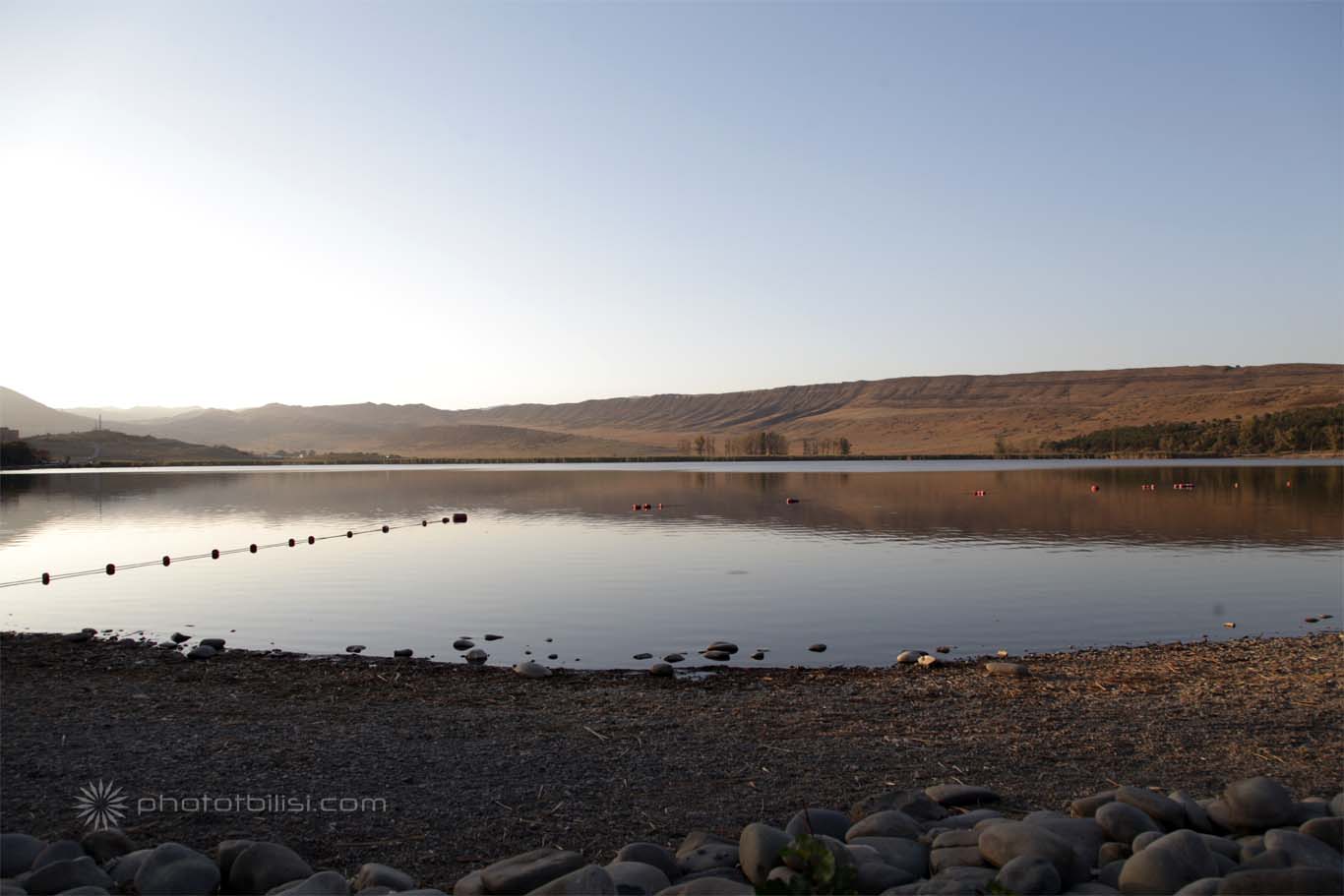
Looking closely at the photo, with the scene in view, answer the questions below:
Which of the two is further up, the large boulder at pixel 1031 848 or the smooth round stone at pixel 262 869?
the large boulder at pixel 1031 848

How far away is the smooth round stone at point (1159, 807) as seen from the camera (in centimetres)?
640

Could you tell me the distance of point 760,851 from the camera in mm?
5660

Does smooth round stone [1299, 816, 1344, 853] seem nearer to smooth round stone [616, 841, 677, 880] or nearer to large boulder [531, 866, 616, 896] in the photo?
smooth round stone [616, 841, 677, 880]

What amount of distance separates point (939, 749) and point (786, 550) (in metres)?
19.1

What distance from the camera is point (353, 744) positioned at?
8602 mm

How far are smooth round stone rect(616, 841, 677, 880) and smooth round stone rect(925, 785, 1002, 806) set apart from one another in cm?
224

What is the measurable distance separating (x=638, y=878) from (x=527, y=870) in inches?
25.6

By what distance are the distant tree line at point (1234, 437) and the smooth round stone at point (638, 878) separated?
139501mm

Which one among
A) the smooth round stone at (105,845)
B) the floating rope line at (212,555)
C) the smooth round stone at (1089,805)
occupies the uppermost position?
the smooth round stone at (1089,805)

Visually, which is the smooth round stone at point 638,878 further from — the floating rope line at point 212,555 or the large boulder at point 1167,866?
the floating rope line at point 212,555

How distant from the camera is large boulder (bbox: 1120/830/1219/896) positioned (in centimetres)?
541

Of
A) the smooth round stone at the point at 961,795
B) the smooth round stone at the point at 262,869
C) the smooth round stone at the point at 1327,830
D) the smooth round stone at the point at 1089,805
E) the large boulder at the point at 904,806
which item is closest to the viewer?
the smooth round stone at the point at 262,869

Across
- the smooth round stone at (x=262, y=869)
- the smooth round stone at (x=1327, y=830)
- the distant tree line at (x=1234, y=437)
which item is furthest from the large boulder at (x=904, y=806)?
the distant tree line at (x=1234, y=437)

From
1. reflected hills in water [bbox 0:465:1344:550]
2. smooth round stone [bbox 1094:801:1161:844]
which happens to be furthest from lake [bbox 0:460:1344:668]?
smooth round stone [bbox 1094:801:1161:844]
